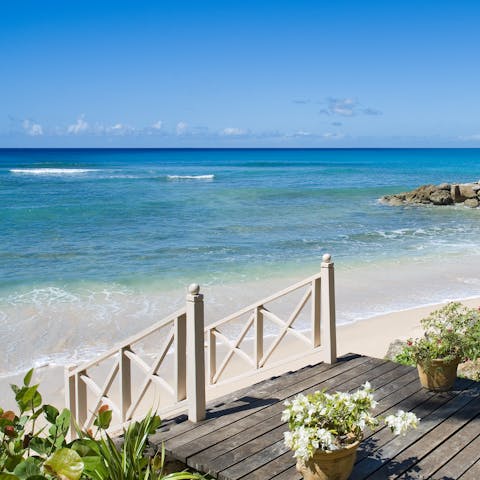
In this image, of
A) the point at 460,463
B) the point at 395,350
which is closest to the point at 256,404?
the point at 460,463

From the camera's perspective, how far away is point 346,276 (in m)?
16.7

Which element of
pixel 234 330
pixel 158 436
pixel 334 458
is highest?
pixel 334 458

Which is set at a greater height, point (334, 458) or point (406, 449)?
point (334, 458)

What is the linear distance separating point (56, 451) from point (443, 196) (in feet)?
125

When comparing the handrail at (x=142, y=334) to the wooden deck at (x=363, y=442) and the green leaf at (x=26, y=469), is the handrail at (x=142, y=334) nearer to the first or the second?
the wooden deck at (x=363, y=442)

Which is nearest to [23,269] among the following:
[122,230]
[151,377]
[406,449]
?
[122,230]

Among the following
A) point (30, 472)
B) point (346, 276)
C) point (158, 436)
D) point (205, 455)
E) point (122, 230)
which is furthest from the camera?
point (122, 230)

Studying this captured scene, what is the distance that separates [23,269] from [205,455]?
49.4 feet

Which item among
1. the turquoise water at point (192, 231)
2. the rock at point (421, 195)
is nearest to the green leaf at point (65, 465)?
the turquoise water at point (192, 231)

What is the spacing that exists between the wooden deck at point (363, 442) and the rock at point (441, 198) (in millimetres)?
33455

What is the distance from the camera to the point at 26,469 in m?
2.61

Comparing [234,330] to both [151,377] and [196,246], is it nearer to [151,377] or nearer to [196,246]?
[151,377]

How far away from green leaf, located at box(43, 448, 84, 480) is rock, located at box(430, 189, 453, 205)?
124ft

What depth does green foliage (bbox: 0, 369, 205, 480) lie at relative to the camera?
2520 mm
